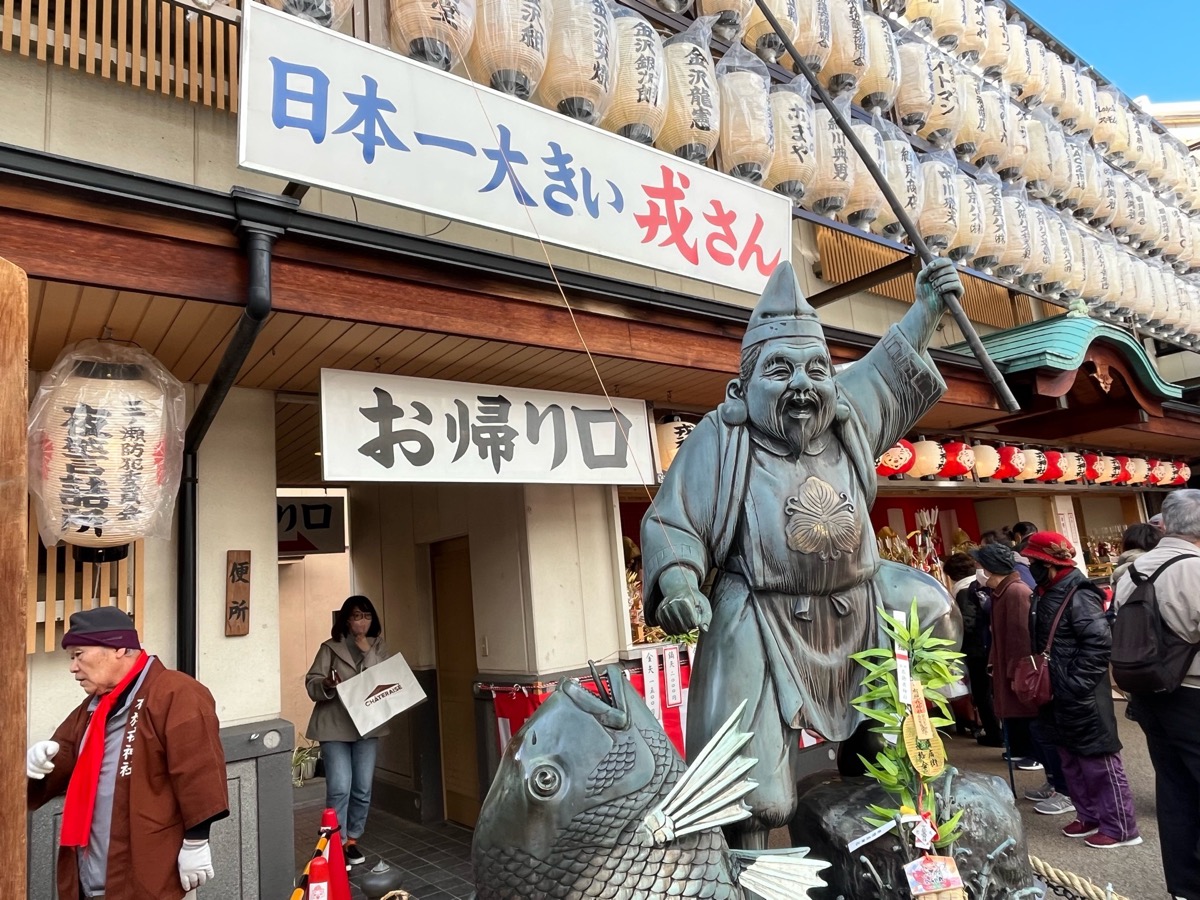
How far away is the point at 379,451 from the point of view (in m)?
4.73

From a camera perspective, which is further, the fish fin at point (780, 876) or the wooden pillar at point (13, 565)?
the fish fin at point (780, 876)

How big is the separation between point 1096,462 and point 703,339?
9339 millimetres

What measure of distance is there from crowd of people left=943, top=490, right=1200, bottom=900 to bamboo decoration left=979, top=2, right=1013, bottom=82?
716cm

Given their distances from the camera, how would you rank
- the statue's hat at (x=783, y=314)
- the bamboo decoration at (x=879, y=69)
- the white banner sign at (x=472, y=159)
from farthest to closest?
the bamboo decoration at (x=879, y=69)
the white banner sign at (x=472, y=159)
the statue's hat at (x=783, y=314)

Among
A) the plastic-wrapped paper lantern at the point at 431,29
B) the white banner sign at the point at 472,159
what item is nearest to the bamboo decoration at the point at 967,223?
the white banner sign at the point at 472,159

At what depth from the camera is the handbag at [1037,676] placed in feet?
18.3

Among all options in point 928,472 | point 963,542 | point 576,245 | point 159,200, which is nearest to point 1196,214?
point 963,542

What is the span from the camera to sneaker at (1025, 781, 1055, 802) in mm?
6383

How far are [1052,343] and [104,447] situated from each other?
8.44m

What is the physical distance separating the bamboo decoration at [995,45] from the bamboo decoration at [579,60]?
7.60 m

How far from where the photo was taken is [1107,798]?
5281 millimetres

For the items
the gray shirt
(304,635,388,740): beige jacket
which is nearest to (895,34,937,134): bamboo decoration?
(304,635,388,740): beige jacket

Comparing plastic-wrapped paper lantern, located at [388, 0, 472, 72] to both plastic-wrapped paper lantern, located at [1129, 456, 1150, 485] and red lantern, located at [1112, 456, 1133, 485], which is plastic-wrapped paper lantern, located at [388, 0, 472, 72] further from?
plastic-wrapped paper lantern, located at [1129, 456, 1150, 485]

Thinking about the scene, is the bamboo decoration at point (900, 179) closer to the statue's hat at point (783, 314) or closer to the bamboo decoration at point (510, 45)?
the bamboo decoration at point (510, 45)
